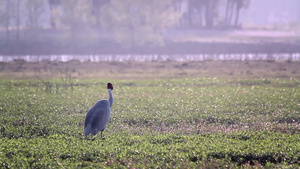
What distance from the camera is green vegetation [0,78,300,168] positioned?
46.2ft

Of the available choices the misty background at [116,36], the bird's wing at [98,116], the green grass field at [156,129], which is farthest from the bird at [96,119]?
the misty background at [116,36]

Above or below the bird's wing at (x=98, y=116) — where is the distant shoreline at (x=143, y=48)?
above

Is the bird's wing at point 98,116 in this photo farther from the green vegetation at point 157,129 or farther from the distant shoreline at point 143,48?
the distant shoreline at point 143,48

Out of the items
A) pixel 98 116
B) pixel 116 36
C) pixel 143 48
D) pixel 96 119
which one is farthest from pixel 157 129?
pixel 116 36

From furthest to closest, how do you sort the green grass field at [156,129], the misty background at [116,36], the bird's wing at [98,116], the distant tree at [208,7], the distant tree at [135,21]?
the distant tree at [208,7], the misty background at [116,36], the distant tree at [135,21], the bird's wing at [98,116], the green grass field at [156,129]

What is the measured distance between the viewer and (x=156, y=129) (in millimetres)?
19516

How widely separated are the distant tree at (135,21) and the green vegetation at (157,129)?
48518mm

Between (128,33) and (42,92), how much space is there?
168ft

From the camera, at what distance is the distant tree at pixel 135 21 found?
81.1 metres

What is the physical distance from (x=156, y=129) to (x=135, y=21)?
63663mm

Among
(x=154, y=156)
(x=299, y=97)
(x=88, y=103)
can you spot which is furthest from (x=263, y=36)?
(x=154, y=156)

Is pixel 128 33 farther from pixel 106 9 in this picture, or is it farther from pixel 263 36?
pixel 263 36

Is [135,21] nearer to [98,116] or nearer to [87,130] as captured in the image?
Result: [98,116]

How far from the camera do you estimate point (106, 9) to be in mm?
82500
